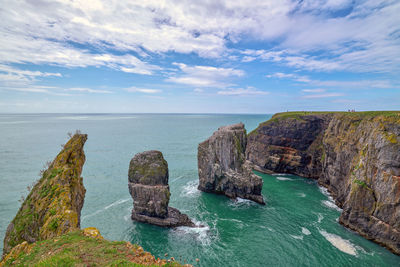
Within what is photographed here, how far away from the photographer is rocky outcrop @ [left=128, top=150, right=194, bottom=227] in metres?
38.8

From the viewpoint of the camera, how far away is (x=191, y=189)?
57312 mm

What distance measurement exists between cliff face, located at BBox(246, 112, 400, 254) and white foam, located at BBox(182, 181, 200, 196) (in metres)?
31.7

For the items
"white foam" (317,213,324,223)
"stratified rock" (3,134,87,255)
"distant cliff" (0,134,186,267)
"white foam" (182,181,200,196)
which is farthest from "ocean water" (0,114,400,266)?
"stratified rock" (3,134,87,255)

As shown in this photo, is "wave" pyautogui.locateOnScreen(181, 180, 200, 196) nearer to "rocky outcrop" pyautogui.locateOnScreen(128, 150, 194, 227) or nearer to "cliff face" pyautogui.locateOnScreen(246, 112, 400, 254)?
"rocky outcrop" pyautogui.locateOnScreen(128, 150, 194, 227)

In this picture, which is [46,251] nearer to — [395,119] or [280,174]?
[395,119]

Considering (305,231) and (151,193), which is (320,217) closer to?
(305,231)

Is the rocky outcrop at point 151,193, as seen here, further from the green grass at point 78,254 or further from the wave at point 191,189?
the green grass at point 78,254

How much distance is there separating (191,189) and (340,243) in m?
35.8

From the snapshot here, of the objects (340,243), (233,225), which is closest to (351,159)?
(340,243)

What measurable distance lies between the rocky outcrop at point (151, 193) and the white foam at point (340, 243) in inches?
998

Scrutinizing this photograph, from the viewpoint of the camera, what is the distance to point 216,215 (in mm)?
43750

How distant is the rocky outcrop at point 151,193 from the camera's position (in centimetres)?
3881

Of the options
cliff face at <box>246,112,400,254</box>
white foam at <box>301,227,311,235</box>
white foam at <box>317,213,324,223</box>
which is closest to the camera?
cliff face at <box>246,112,400,254</box>

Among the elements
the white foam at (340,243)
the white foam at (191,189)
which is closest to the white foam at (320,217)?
the white foam at (340,243)
